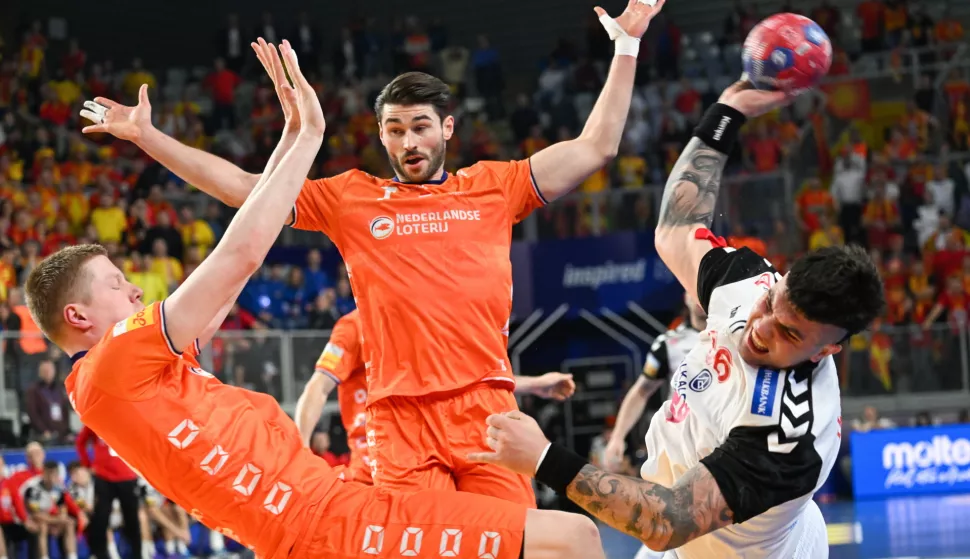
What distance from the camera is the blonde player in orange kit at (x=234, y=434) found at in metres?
3.75

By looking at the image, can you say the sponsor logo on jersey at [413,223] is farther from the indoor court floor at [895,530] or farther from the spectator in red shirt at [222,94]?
the spectator in red shirt at [222,94]

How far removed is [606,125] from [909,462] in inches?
509

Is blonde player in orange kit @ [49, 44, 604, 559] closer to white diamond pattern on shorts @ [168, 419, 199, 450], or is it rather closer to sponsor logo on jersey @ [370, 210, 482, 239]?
white diamond pattern on shorts @ [168, 419, 199, 450]

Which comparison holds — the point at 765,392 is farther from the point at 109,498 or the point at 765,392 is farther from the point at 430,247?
the point at 109,498

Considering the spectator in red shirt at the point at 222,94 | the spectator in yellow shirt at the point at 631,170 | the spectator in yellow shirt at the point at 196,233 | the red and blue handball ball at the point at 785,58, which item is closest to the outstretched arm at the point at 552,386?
the red and blue handball ball at the point at 785,58

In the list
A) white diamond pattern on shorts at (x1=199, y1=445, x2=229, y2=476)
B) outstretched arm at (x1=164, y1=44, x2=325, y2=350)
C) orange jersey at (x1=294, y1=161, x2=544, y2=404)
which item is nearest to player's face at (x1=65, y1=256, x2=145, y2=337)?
outstretched arm at (x1=164, y1=44, x2=325, y2=350)

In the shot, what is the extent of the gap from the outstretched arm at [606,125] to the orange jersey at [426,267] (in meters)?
0.11

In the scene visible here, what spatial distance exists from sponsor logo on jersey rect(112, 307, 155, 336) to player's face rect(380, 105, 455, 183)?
176 centimetres

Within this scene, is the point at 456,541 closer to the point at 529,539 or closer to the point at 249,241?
the point at 529,539

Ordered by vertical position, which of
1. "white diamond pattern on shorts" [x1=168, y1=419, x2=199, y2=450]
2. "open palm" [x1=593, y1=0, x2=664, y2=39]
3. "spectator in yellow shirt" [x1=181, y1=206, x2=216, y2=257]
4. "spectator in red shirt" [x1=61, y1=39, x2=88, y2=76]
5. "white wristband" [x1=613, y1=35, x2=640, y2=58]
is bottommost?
"white diamond pattern on shorts" [x1=168, y1=419, x2=199, y2=450]

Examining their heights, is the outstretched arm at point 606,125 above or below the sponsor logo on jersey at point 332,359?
above

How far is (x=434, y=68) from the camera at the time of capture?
24453mm

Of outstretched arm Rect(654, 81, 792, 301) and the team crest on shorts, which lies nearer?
outstretched arm Rect(654, 81, 792, 301)

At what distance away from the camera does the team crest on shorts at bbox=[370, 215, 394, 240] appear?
16.7ft
